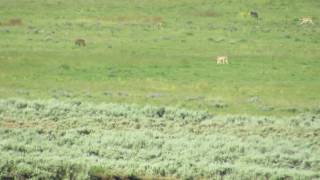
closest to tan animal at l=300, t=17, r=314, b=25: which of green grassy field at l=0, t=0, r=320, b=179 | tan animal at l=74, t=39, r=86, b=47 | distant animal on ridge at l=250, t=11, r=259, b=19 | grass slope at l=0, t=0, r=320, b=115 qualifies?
green grassy field at l=0, t=0, r=320, b=179

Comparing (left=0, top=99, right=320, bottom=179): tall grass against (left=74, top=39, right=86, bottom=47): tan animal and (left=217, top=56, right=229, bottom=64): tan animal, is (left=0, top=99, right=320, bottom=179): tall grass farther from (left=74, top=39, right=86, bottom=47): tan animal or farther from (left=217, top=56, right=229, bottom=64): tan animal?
(left=74, top=39, right=86, bottom=47): tan animal

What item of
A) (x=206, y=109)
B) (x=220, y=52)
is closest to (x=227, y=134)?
(x=206, y=109)

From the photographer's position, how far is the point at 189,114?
2803 cm

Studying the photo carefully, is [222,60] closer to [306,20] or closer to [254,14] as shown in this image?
[306,20]

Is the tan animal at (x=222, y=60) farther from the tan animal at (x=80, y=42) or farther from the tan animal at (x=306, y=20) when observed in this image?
the tan animal at (x=306, y=20)

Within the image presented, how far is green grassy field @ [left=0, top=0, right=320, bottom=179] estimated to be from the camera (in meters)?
20.9

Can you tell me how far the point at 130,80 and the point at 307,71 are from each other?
11.5 m

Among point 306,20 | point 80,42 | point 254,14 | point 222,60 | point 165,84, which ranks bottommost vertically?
point 165,84

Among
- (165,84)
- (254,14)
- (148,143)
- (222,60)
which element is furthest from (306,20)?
(148,143)

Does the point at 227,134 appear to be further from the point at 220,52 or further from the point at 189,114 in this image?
Answer: the point at 220,52

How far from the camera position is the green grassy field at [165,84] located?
20.9 m

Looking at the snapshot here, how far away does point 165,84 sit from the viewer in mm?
37031

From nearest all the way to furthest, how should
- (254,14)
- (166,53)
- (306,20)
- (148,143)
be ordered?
(148,143), (166,53), (306,20), (254,14)

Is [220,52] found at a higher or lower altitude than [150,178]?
higher
